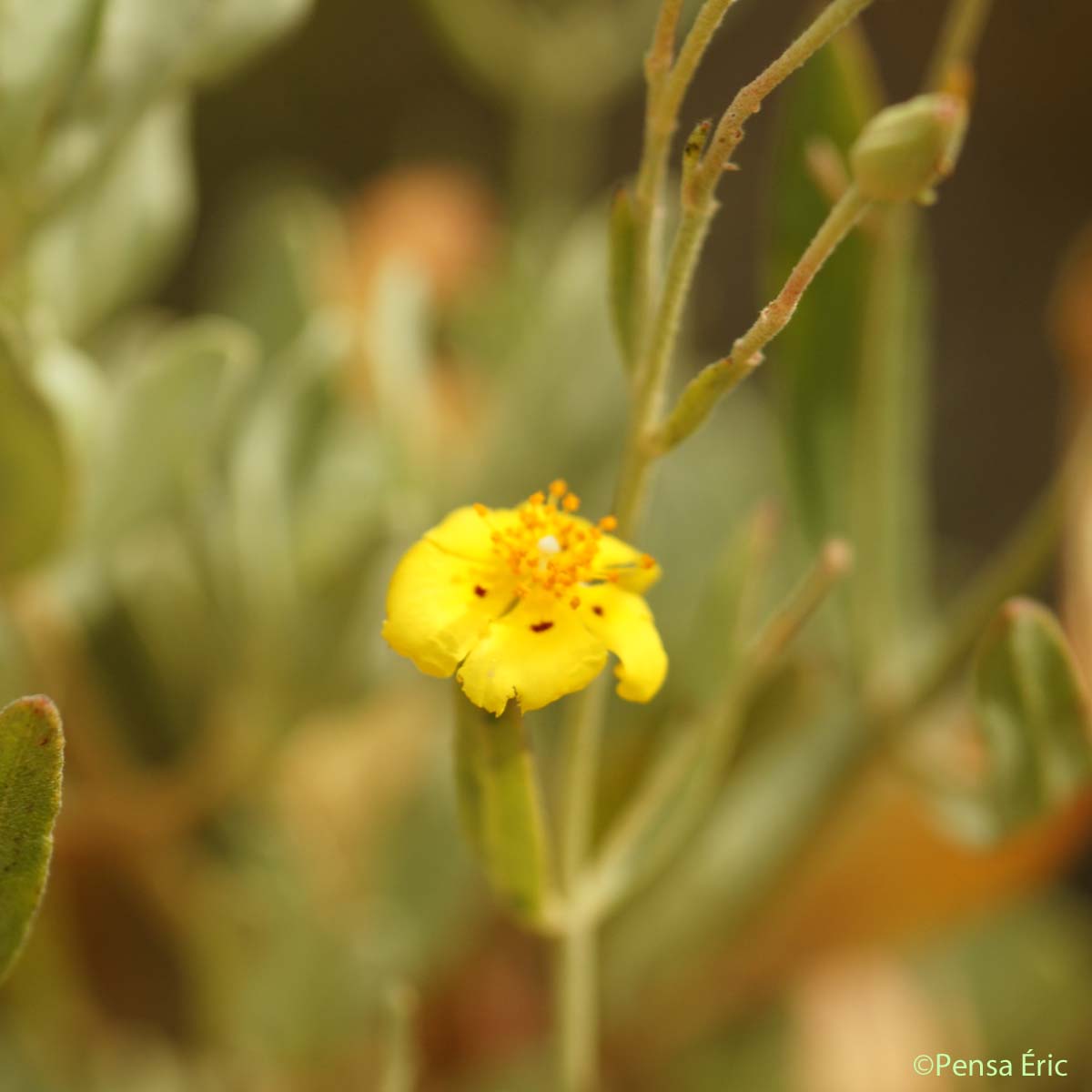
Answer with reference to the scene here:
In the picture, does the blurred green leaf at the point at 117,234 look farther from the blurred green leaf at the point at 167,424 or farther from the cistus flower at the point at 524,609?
the cistus flower at the point at 524,609

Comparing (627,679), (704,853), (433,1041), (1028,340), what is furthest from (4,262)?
(1028,340)

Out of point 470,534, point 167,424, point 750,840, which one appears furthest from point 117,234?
point 750,840

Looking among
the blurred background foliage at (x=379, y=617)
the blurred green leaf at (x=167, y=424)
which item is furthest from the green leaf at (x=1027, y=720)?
the blurred green leaf at (x=167, y=424)

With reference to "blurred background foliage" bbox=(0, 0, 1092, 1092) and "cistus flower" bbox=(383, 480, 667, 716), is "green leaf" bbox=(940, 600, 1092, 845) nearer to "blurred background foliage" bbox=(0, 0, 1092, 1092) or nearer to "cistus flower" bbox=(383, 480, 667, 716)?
"blurred background foliage" bbox=(0, 0, 1092, 1092)

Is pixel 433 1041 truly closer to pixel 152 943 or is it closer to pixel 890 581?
pixel 152 943

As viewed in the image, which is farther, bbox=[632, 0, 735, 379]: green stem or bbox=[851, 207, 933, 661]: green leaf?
bbox=[851, 207, 933, 661]: green leaf

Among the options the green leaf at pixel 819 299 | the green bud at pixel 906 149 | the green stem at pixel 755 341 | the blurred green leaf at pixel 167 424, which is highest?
the green leaf at pixel 819 299

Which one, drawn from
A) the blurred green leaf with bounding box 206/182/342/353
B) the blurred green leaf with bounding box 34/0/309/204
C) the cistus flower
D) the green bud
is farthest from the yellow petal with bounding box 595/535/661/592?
the blurred green leaf with bounding box 206/182/342/353
